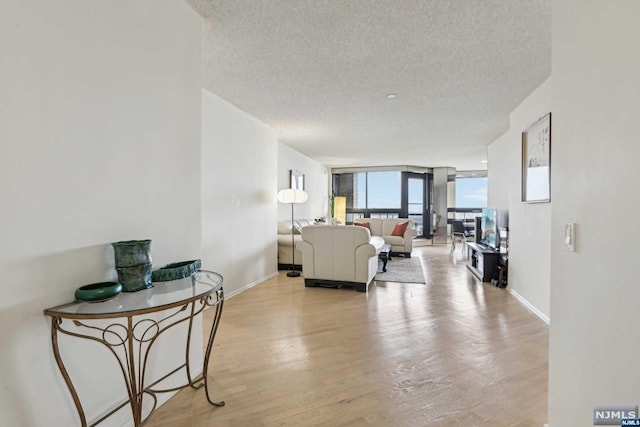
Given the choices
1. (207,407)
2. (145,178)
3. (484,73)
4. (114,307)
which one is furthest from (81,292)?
(484,73)

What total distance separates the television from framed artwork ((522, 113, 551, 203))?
1392mm

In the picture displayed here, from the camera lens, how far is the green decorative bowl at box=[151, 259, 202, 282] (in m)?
1.64

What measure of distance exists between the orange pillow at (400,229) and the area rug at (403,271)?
820mm

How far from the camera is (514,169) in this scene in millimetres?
4312

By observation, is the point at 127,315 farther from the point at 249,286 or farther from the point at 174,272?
the point at 249,286

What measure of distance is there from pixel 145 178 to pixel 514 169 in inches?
179

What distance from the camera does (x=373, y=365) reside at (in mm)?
2270

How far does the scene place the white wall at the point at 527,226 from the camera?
10.6ft

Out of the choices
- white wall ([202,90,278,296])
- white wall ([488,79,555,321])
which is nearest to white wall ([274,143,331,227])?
white wall ([202,90,278,296])

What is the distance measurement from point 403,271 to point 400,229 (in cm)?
213

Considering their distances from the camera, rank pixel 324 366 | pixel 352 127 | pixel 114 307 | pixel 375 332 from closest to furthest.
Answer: pixel 114 307, pixel 324 366, pixel 375 332, pixel 352 127

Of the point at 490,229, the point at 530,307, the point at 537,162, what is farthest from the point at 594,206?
the point at 490,229

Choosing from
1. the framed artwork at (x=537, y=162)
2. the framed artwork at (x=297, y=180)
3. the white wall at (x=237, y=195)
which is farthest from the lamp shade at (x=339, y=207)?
the framed artwork at (x=537, y=162)

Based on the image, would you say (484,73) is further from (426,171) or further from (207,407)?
(426,171)
